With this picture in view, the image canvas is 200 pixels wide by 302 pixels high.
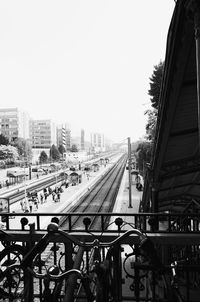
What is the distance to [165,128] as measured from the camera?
5.26m

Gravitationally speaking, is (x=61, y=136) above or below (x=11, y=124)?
below

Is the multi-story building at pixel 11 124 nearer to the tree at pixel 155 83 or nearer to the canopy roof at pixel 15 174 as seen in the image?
the canopy roof at pixel 15 174

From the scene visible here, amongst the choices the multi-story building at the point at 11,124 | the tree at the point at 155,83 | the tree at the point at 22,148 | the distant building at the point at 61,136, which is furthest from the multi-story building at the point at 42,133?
the tree at the point at 155,83

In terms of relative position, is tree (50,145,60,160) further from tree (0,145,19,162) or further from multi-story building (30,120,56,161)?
multi-story building (30,120,56,161)

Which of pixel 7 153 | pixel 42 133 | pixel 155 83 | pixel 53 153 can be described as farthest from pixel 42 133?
pixel 155 83

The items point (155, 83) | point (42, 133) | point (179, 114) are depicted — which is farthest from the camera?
point (42, 133)

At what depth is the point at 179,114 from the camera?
16.4 ft

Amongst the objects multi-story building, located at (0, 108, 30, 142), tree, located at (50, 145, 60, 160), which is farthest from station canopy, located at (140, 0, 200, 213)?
multi-story building, located at (0, 108, 30, 142)

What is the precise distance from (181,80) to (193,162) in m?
3.62

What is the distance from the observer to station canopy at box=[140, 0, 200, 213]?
3.13 m

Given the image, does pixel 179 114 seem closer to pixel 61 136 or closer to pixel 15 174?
pixel 15 174

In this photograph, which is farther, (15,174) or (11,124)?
(11,124)

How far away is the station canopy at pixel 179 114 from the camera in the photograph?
3.13 meters

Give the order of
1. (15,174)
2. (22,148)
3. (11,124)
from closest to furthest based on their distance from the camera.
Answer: (15,174), (22,148), (11,124)
